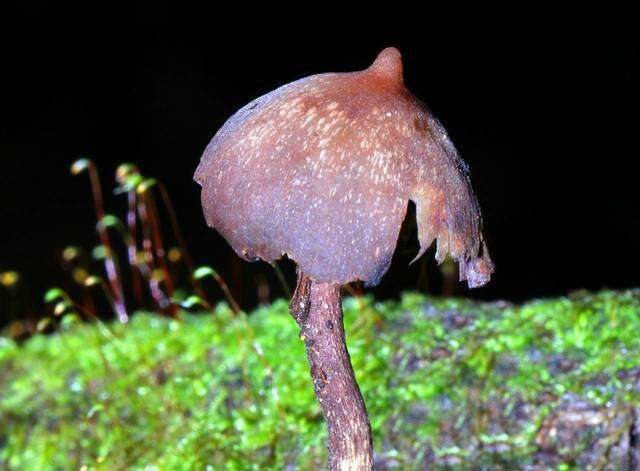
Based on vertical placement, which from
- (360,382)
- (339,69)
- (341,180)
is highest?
(339,69)

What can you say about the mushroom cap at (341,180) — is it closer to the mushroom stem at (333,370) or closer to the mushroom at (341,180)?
the mushroom at (341,180)

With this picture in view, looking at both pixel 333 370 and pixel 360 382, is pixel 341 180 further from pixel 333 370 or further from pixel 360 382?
pixel 360 382

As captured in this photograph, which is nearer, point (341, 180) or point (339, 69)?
point (341, 180)

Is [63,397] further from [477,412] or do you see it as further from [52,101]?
[52,101]

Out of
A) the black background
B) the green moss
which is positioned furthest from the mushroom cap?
the black background

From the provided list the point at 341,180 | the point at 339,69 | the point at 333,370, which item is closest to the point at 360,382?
the point at 333,370

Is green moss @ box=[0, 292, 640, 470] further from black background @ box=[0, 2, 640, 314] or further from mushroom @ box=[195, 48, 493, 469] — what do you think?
black background @ box=[0, 2, 640, 314]
